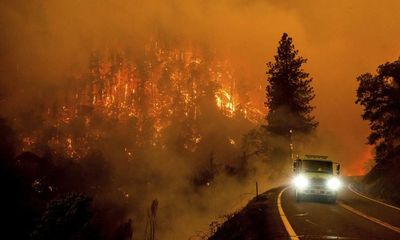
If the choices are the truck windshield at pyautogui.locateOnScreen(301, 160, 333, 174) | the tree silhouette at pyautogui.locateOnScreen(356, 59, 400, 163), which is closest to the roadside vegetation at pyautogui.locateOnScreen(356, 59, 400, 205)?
the tree silhouette at pyautogui.locateOnScreen(356, 59, 400, 163)

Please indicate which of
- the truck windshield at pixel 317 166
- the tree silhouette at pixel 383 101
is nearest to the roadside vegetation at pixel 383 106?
the tree silhouette at pixel 383 101

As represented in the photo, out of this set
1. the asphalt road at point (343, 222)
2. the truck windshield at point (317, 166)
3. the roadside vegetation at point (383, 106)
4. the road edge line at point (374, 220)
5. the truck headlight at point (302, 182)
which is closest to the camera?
the asphalt road at point (343, 222)

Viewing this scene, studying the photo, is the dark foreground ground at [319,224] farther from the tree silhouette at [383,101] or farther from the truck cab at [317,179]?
the tree silhouette at [383,101]

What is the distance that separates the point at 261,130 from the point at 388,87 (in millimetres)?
37655

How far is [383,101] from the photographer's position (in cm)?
3934

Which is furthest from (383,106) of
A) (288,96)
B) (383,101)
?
(288,96)

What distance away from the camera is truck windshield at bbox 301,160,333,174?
21.0 meters

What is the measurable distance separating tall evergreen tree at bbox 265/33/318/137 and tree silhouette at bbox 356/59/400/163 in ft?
52.4

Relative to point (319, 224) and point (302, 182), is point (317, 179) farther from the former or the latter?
point (319, 224)

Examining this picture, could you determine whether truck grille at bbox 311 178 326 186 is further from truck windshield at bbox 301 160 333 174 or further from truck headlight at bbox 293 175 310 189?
truck windshield at bbox 301 160 333 174

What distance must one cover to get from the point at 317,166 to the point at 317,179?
119 cm

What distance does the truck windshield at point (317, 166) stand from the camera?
21000 mm

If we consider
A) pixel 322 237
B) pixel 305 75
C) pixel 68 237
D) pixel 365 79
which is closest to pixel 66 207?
pixel 68 237

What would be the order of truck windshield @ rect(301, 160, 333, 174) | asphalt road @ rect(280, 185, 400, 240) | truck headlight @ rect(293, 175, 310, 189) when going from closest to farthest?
1. asphalt road @ rect(280, 185, 400, 240)
2. truck headlight @ rect(293, 175, 310, 189)
3. truck windshield @ rect(301, 160, 333, 174)
